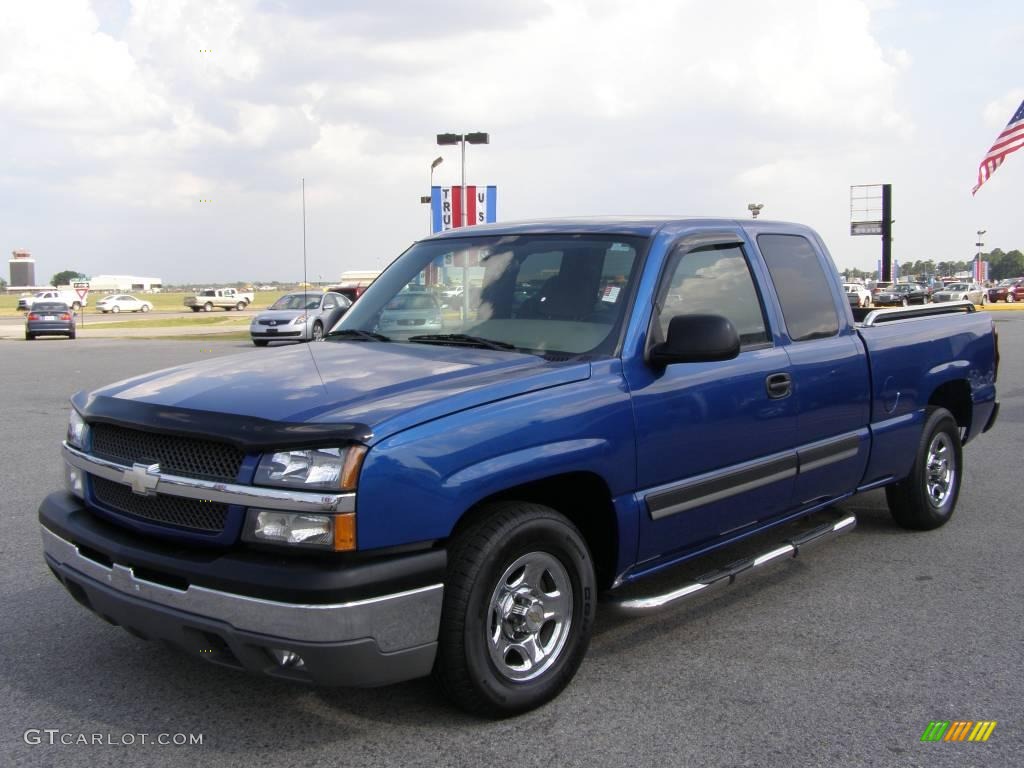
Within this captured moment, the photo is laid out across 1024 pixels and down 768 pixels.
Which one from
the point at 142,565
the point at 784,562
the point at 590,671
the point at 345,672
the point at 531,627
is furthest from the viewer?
the point at 784,562

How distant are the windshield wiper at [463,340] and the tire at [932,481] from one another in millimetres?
3101

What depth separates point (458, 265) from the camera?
488 cm

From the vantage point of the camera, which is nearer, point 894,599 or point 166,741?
point 166,741

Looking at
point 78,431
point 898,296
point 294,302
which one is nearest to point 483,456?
point 78,431

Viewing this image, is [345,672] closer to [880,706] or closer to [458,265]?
[880,706]

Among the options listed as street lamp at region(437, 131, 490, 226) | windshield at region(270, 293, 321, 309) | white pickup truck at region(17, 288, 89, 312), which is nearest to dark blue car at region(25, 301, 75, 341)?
white pickup truck at region(17, 288, 89, 312)

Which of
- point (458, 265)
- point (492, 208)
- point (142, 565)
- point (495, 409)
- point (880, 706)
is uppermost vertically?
point (492, 208)

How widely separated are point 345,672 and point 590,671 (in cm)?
130

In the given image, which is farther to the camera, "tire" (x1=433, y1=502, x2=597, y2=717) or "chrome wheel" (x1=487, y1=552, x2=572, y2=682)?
"chrome wheel" (x1=487, y1=552, x2=572, y2=682)

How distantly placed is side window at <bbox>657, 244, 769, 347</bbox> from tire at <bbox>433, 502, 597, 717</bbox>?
3.78ft

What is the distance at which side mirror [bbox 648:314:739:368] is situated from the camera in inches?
150

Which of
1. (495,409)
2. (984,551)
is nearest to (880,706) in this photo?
(495,409)

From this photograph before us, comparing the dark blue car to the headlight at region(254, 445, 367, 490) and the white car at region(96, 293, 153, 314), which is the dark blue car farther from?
the white car at region(96, 293, 153, 314)

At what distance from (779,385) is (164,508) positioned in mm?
2789
